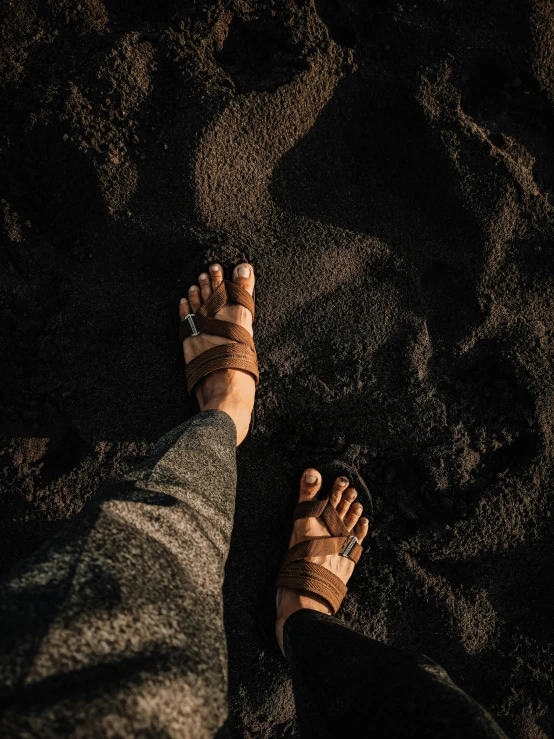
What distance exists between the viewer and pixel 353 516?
1973mm

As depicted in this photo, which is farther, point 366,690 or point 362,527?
point 362,527

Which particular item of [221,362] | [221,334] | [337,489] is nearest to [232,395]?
[221,362]

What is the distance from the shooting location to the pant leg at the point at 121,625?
2.34 ft

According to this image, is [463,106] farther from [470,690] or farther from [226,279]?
[470,690]

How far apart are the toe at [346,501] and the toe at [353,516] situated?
1 centimetres

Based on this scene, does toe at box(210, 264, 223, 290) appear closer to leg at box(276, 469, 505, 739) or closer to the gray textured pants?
the gray textured pants

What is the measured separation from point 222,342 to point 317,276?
16.3 inches

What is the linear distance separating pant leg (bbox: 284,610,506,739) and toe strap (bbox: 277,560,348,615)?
0.34m

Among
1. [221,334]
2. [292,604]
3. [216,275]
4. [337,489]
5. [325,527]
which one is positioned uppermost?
[216,275]

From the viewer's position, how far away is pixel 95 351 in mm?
1875

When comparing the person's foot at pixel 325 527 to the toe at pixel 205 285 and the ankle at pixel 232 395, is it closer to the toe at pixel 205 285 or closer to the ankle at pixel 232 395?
the ankle at pixel 232 395

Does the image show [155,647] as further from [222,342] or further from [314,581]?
[222,342]

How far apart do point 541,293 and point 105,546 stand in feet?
5.83

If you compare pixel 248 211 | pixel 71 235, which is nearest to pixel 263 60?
pixel 248 211
